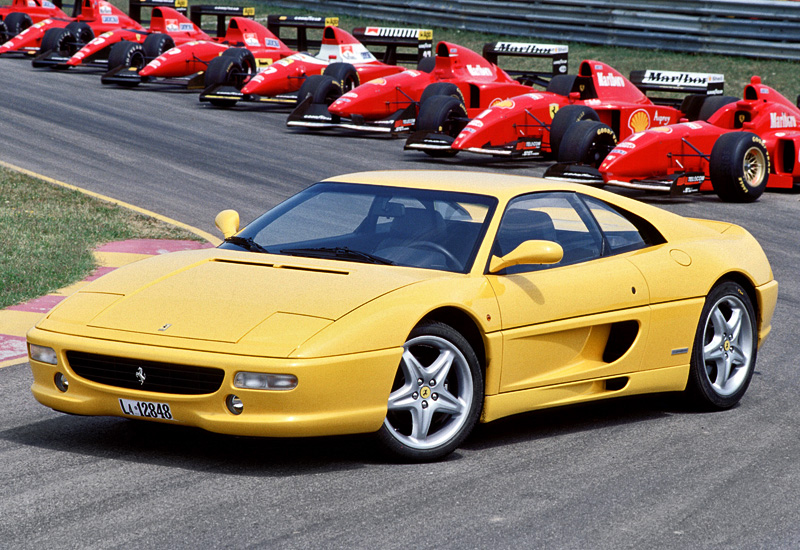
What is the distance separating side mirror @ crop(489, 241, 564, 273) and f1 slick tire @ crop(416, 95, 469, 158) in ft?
36.8

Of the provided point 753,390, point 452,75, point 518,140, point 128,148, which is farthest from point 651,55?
point 753,390

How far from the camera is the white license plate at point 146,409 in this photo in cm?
442

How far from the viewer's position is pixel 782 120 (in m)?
14.8

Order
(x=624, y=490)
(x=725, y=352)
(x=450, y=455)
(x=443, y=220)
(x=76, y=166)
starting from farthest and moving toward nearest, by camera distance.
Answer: (x=76, y=166)
(x=725, y=352)
(x=443, y=220)
(x=450, y=455)
(x=624, y=490)

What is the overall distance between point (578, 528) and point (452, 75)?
1534cm

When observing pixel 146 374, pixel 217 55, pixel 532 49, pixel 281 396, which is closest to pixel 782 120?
pixel 532 49

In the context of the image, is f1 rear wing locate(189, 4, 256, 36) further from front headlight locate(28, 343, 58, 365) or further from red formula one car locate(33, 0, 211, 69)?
front headlight locate(28, 343, 58, 365)

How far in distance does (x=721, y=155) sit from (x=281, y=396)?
1034 centimetres

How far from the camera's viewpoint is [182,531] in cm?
383

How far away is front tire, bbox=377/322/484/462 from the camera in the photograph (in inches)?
182

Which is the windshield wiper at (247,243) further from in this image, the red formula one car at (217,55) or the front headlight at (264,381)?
the red formula one car at (217,55)

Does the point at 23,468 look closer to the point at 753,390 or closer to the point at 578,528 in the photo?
the point at 578,528

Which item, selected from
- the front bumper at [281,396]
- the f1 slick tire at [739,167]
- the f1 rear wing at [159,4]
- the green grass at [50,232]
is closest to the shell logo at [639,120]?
the f1 slick tire at [739,167]

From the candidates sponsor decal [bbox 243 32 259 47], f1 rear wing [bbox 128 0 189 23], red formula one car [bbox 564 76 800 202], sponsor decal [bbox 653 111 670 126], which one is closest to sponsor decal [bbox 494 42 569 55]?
sponsor decal [bbox 653 111 670 126]
